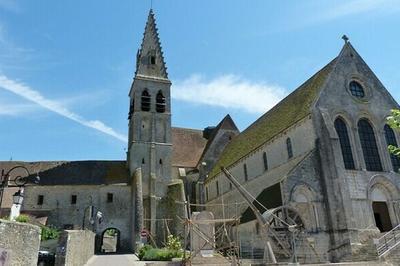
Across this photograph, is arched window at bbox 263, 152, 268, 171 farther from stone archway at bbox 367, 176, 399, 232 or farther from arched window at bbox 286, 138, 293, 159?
stone archway at bbox 367, 176, 399, 232

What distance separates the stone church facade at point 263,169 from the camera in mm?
22172

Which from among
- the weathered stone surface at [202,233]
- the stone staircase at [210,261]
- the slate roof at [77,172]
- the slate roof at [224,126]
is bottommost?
the stone staircase at [210,261]

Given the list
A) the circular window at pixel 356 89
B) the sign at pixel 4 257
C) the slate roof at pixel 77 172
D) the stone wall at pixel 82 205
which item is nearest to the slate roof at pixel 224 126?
the slate roof at pixel 77 172

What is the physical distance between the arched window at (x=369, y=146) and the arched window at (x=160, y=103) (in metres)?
22.2

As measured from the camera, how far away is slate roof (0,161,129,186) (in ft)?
118

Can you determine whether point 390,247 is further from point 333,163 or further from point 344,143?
point 344,143

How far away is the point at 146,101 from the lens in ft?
133

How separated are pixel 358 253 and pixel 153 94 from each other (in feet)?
91.6

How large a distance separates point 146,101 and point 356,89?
22.9 metres

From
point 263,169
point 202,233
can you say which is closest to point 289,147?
point 263,169

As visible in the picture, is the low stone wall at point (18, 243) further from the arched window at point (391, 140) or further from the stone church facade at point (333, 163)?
the arched window at point (391, 140)

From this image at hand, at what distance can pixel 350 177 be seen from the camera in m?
23.4

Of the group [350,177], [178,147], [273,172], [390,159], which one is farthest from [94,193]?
[390,159]

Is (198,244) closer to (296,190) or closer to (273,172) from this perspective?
(296,190)
